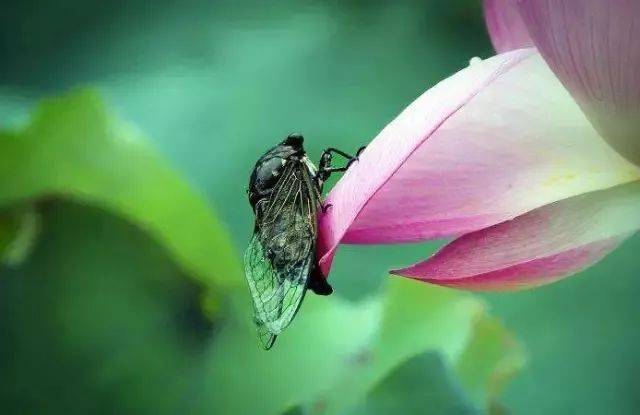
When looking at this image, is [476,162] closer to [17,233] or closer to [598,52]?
[598,52]

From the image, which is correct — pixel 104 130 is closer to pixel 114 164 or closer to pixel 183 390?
pixel 114 164

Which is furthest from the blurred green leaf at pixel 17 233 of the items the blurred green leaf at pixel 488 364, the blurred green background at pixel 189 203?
the blurred green leaf at pixel 488 364

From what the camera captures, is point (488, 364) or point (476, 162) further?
point (488, 364)

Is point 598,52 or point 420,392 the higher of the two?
point 598,52

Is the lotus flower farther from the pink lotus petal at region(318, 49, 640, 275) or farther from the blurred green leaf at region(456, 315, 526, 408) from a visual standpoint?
the blurred green leaf at region(456, 315, 526, 408)

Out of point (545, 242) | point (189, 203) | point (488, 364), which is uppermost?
point (545, 242)

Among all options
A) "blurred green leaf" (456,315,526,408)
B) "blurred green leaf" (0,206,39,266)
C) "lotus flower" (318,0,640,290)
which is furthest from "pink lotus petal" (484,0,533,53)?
"blurred green leaf" (0,206,39,266)

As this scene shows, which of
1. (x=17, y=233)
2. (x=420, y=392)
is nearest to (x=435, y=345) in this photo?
(x=420, y=392)
